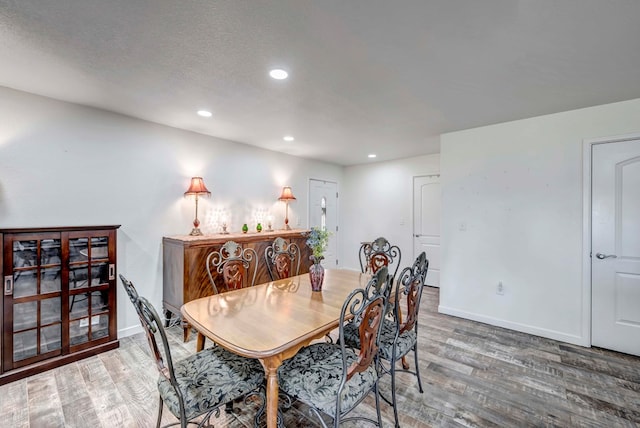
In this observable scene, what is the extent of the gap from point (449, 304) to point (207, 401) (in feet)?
11.1

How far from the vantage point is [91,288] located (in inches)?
107

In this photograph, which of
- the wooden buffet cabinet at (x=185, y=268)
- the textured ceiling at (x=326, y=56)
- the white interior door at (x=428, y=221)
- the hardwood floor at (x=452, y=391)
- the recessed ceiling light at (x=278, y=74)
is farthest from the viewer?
the white interior door at (x=428, y=221)

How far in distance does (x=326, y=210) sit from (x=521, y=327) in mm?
3836

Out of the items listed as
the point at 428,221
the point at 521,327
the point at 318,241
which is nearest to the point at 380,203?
the point at 428,221

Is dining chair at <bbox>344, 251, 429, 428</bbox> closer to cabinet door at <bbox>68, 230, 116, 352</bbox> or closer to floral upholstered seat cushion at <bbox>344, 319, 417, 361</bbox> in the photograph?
floral upholstered seat cushion at <bbox>344, 319, 417, 361</bbox>

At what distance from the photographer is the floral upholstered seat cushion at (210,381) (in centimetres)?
141

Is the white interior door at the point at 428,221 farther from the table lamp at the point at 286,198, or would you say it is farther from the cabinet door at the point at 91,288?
the cabinet door at the point at 91,288

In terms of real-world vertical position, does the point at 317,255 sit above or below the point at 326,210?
below

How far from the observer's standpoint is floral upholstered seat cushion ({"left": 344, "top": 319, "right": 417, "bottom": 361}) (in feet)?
6.48

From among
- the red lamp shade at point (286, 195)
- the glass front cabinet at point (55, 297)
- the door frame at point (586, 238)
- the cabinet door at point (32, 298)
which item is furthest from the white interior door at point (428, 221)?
the cabinet door at point (32, 298)

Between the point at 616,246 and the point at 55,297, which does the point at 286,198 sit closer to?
the point at 55,297

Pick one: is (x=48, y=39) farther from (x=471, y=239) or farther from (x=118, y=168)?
(x=471, y=239)

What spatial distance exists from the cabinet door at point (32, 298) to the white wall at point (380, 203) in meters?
4.92

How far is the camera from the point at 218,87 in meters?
2.46
